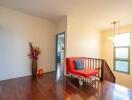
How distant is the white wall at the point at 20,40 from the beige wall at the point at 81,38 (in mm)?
1224

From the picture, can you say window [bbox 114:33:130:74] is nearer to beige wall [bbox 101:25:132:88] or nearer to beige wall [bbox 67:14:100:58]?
beige wall [bbox 101:25:132:88]

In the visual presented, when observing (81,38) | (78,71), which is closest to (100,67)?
(78,71)

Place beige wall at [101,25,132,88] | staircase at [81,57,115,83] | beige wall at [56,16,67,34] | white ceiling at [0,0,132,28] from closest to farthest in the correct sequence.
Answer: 1. white ceiling at [0,0,132,28]
2. staircase at [81,57,115,83]
3. beige wall at [56,16,67,34]
4. beige wall at [101,25,132,88]

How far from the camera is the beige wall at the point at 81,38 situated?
463cm

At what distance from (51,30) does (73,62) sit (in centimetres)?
228

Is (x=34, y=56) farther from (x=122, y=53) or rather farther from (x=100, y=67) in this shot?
(x=122, y=53)

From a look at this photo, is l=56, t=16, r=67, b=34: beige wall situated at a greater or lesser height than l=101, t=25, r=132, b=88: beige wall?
greater

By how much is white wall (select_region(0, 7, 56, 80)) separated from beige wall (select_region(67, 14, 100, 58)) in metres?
1.22

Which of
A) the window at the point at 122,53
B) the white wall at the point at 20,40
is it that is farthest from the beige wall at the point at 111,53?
the white wall at the point at 20,40

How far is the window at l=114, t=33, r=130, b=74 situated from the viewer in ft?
18.2

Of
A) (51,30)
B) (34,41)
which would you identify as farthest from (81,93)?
(51,30)

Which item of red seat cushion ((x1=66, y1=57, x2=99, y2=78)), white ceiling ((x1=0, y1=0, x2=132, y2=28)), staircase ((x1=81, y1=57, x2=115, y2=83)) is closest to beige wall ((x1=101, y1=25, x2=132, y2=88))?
staircase ((x1=81, y1=57, x2=115, y2=83))

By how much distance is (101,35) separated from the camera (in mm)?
6824

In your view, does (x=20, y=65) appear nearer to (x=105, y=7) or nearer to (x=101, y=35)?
(x=105, y=7)
